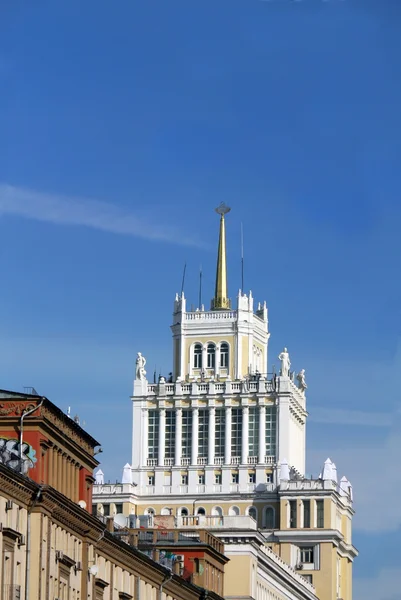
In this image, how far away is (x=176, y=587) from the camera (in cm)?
12112

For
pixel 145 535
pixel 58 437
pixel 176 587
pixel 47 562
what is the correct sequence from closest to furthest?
pixel 47 562
pixel 58 437
pixel 176 587
pixel 145 535

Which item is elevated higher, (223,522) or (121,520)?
(223,522)

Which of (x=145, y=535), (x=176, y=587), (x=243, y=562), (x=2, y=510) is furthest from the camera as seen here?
(x=243, y=562)

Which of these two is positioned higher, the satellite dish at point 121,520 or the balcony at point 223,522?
the balcony at point 223,522

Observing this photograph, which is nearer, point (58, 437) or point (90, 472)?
point (58, 437)

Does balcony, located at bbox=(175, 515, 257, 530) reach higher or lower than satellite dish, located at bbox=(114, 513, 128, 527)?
higher

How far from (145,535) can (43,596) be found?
4900cm

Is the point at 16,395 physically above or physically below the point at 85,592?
above

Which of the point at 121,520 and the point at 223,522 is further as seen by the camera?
the point at 223,522

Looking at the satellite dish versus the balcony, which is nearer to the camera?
the satellite dish

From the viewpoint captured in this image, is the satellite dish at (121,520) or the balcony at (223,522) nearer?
the satellite dish at (121,520)

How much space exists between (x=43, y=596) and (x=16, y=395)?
32.0ft

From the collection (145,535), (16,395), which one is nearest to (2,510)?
(16,395)

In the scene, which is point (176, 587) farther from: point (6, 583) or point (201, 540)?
point (6, 583)
